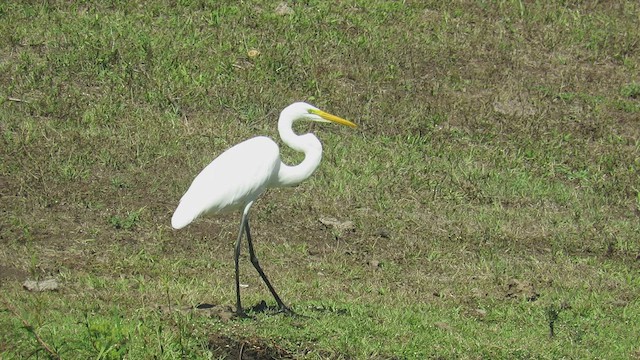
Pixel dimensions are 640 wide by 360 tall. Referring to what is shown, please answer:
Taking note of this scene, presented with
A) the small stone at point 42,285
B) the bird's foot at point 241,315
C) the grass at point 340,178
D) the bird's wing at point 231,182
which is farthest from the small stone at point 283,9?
the bird's foot at point 241,315

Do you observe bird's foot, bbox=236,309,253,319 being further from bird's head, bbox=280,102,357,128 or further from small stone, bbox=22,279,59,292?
bird's head, bbox=280,102,357,128

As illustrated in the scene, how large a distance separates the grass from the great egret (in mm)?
501

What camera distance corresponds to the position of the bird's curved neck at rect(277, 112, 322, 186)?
7.19 metres

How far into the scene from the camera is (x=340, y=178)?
9.37 meters

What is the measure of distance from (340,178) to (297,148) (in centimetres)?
215

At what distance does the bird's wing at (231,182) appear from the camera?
6.69 m

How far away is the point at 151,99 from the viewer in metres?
10.1

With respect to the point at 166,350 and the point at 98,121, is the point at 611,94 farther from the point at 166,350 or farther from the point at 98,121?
the point at 166,350

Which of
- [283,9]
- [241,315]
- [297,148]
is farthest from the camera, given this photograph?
[283,9]

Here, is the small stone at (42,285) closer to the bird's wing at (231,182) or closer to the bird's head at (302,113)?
the bird's wing at (231,182)

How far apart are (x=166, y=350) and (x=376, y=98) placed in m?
5.57

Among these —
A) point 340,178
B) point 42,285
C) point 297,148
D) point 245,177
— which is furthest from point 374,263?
point 42,285

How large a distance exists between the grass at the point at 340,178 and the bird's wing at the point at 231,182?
54 cm

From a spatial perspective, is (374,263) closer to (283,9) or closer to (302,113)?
(302,113)
